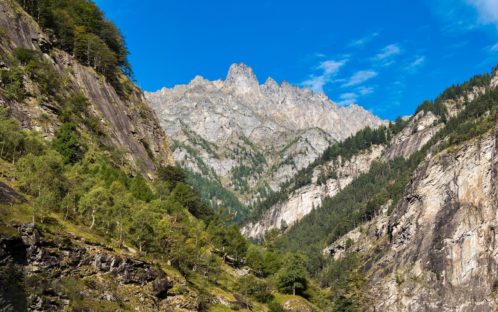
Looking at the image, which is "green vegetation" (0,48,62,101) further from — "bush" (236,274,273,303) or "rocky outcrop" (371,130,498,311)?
"rocky outcrop" (371,130,498,311)

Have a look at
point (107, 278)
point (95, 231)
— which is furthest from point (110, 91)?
point (107, 278)

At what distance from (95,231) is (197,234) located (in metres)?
39.3

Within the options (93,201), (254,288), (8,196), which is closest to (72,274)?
(8,196)

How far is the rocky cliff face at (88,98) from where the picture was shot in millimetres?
80250

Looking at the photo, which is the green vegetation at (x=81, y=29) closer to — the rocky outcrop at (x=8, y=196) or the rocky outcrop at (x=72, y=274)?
the rocky outcrop at (x=8, y=196)

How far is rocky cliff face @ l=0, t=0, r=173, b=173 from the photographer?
8025 centimetres

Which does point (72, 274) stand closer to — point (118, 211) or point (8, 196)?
point (8, 196)

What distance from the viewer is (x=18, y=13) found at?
95500mm

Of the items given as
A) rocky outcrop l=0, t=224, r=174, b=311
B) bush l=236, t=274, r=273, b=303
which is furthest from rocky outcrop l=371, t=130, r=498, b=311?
rocky outcrop l=0, t=224, r=174, b=311

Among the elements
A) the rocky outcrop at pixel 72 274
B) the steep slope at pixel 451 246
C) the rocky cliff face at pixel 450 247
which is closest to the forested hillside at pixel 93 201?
the rocky outcrop at pixel 72 274

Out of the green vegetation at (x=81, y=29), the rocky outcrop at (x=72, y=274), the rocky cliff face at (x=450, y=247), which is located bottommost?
the rocky outcrop at (x=72, y=274)

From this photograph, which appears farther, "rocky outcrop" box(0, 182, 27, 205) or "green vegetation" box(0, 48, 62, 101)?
"green vegetation" box(0, 48, 62, 101)

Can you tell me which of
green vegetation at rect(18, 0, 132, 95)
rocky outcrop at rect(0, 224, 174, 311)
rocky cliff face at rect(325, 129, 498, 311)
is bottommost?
rocky outcrop at rect(0, 224, 174, 311)

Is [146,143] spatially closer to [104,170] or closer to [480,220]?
[104,170]
